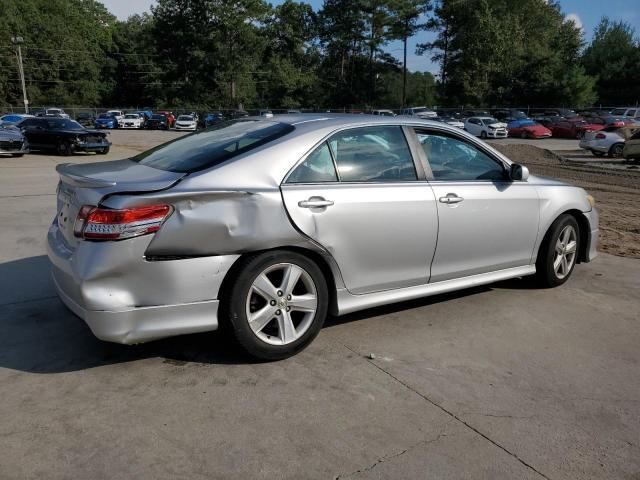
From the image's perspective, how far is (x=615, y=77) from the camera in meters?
60.9

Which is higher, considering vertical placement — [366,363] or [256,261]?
[256,261]

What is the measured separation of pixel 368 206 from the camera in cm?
400

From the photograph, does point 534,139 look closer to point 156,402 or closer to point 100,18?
point 156,402

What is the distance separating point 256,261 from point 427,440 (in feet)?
4.72

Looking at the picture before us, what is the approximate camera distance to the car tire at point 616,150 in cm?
2261

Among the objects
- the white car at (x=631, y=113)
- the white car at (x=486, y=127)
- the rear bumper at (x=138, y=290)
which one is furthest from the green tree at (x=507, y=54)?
the rear bumper at (x=138, y=290)

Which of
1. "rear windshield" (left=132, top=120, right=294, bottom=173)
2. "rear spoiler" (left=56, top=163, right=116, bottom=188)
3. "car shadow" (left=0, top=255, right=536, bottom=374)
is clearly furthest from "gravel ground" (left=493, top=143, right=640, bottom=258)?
"rear spoiler" (left=56, top=163, right=116, bottom=188)

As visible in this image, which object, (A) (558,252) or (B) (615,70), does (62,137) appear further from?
(B) (615,70)

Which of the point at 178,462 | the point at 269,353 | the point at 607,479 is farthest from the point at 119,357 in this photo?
the point at 607,479

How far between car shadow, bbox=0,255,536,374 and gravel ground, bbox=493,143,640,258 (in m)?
4.18

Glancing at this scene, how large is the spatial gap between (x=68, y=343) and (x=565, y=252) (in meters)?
4.36

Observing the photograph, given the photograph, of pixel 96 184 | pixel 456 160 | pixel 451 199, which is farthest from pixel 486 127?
pixel 96 184

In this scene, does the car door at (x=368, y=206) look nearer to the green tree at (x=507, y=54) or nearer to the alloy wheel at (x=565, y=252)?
the alloy wheel at (x=565, y=252)

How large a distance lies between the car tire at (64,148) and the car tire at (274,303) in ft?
61.4
